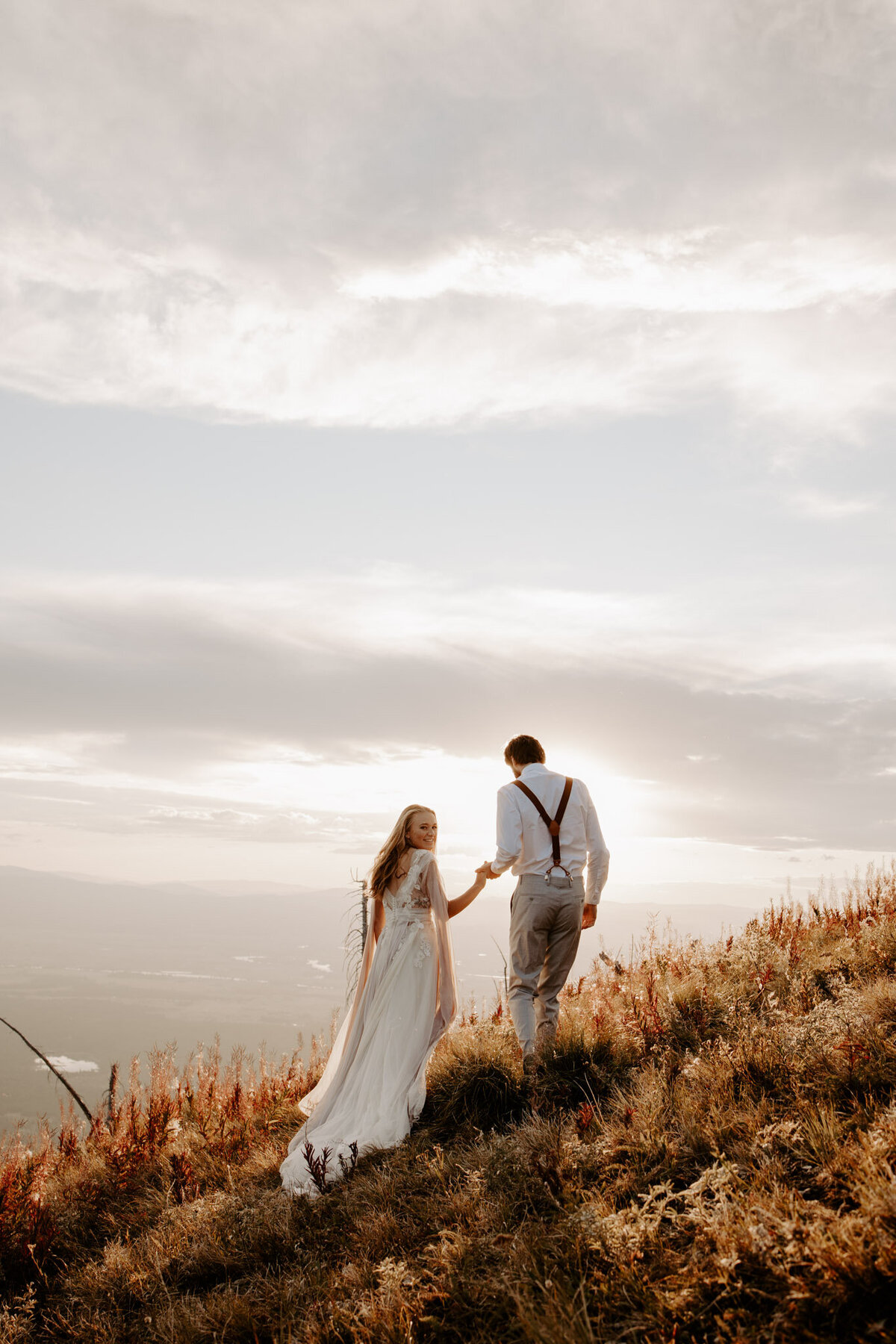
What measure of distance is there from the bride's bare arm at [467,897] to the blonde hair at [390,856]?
2.13 ft

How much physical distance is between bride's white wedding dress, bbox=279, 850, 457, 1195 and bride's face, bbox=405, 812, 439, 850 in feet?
0.40

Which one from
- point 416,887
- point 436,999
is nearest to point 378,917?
point 416,887

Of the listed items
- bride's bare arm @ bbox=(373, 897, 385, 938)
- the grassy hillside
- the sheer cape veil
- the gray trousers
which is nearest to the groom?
the gray trousers

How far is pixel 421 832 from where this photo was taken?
7.73 metres

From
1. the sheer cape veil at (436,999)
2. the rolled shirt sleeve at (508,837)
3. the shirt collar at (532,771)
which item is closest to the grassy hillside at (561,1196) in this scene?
the sheer cape veil at (436,999)

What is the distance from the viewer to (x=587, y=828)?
7230 mm

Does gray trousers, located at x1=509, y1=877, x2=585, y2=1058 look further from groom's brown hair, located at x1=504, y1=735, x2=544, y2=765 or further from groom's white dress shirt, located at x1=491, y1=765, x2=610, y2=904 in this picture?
groom's brown hair, located at x1=504, y1=735, x2=544, y2=765

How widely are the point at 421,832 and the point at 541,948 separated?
4.93ft

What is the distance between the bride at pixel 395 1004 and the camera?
692cm

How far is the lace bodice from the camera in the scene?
25.0 ft

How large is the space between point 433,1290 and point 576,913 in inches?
139

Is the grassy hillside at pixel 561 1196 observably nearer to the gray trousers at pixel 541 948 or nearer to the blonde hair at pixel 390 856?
the gray trousers at pixel 541 948

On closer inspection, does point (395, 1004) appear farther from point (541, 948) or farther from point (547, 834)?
point (547, 834)

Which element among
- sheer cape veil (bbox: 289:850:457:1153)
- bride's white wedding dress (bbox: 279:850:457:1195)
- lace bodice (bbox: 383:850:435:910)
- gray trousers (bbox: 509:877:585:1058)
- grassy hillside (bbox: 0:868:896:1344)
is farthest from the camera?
lace bodice (bbox: 383:850:435:910)
